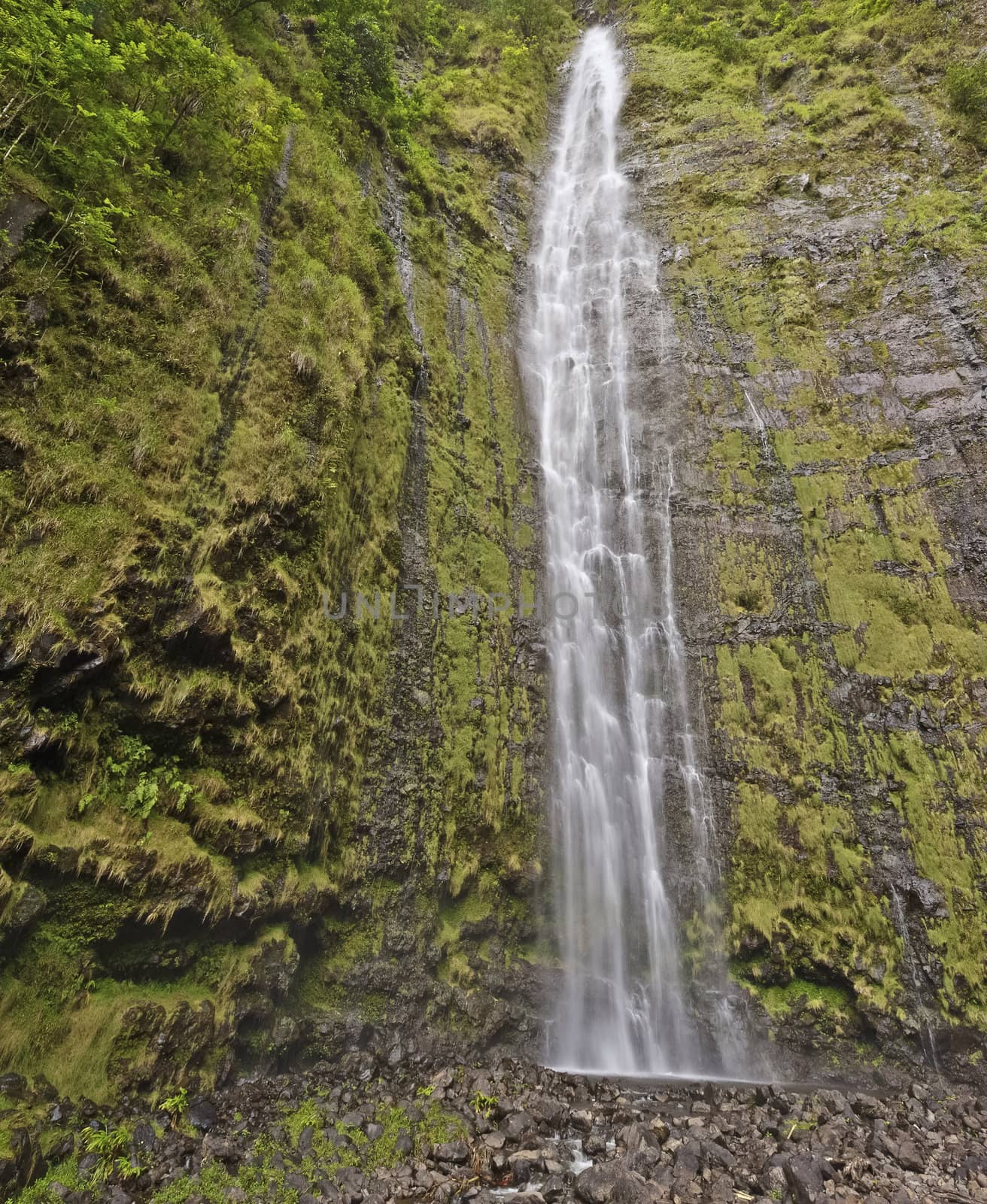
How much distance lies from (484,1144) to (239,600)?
6335mm

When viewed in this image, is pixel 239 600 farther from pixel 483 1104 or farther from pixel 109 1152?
pixel 483 1104

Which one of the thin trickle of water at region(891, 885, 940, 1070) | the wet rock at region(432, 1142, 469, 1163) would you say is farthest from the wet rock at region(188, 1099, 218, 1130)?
the thin trickle of water at region(891, 885, 940, 1070)

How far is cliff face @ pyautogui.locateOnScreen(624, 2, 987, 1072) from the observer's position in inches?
394

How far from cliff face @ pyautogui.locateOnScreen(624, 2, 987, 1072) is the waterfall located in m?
0.67

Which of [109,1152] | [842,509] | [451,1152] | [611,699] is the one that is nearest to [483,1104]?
[451,1152]

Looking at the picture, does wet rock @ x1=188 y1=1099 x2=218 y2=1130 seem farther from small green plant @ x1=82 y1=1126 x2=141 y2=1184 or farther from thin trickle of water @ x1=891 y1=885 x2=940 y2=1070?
thin trickle of water @ x1=891 y1=885 x2=940 y2=1070

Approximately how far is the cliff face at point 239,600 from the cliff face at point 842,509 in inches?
163

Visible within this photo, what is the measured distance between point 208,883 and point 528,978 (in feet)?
19.1

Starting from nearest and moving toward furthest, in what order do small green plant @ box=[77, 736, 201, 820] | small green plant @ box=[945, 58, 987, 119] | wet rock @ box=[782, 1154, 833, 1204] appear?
wet rock @ box=[782, 1154, 833, 1204]
small green plant @ box=[77, 736, 201, 820]
small green plant @ box=[945, 58, 987, 119]

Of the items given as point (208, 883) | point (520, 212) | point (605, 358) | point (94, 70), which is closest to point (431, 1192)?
point (208, 883)

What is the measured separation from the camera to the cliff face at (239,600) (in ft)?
19.1

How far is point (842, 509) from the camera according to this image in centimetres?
1252

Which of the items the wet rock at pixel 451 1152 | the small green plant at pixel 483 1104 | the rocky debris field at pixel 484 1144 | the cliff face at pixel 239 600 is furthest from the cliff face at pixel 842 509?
the wet rock at pixel 451 1152

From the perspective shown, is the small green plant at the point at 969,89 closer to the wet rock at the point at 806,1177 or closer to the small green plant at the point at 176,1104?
the wet rock at the point at 806,1177
